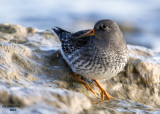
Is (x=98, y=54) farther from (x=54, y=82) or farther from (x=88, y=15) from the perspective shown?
(x=88, y=15)

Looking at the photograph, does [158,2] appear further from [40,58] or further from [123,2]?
[40,58]

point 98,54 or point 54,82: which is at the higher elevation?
point 98,54

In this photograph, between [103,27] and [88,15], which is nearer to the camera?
[103,27]

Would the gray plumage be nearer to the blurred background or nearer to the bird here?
the bird

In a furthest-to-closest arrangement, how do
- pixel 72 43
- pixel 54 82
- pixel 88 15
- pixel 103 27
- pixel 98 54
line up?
pixel 88 15 < pixel 72 43 < pixel 103 27 < pixel 98 54 < pixel 54 82

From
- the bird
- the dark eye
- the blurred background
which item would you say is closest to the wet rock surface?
the bird

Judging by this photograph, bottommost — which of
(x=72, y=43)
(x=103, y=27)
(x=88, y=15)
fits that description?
(x=72, y=43)

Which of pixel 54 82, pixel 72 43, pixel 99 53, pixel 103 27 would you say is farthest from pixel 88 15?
pixel 54 82
